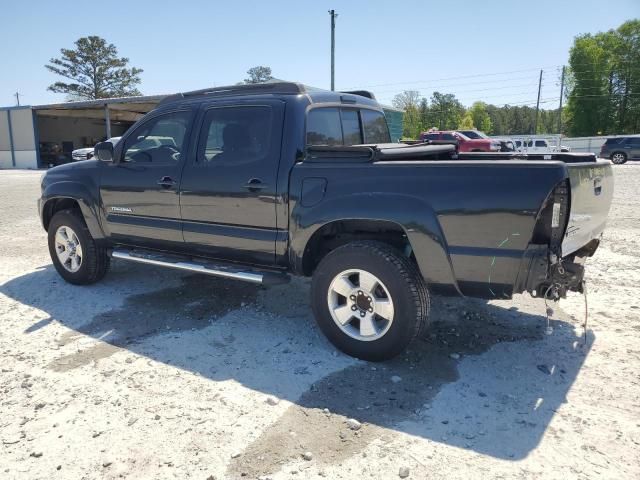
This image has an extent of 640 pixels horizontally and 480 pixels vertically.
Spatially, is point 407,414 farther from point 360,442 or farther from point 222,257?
point 222,257

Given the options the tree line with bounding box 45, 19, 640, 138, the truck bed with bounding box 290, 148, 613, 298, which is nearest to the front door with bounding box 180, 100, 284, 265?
the truck bed with bounding box 290, 148, 613, 298

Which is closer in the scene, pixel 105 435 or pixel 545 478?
pixel 545 478

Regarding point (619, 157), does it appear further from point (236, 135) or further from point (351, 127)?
point (236, 135)

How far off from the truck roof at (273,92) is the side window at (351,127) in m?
0.10

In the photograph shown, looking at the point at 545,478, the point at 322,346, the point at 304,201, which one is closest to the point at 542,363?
the point at 545,478

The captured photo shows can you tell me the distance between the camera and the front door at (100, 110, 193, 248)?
446 cm

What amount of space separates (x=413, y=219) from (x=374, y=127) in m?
2.10

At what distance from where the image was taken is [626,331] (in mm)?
4020

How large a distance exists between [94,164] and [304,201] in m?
2.72

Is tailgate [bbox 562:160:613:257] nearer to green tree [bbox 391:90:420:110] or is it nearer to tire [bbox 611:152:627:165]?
tire [bbox 611:152:627:165]

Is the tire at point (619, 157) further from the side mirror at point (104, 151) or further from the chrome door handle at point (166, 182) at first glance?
the side mirror at point (104, 151)

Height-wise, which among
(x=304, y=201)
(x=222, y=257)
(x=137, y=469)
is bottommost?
(x=137, y=469)

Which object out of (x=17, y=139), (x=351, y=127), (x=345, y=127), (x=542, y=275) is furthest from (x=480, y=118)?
(x=542, y=275)

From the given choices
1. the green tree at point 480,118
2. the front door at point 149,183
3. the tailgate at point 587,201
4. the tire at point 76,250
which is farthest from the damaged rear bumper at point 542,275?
the green tree at point 480,118
